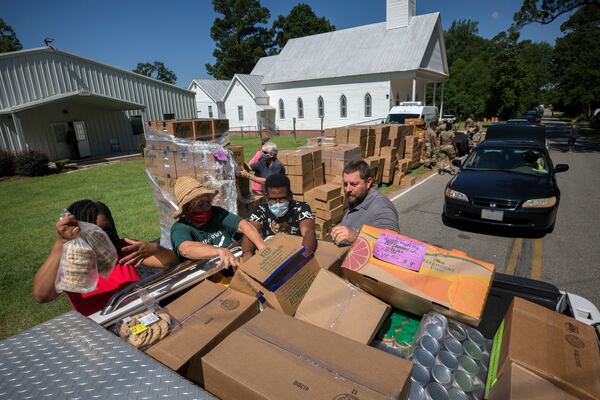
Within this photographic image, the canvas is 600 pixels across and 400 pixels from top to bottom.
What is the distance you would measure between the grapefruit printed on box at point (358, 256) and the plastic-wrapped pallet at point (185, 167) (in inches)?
133

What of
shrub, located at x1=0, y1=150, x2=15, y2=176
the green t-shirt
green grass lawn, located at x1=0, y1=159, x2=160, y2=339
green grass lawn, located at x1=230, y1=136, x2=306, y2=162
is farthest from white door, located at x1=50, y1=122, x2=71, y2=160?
the green t-shirt

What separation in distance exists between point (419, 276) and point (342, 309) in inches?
19.3

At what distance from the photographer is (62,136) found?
1922 centimetres

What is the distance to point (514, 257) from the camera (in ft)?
17.9

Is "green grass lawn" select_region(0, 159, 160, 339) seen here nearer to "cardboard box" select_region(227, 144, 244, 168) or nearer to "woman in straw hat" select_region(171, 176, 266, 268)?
"cardboard box" select_region(227, 144, 244, 168)

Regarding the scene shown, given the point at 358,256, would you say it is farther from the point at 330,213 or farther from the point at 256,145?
the point at 256,145

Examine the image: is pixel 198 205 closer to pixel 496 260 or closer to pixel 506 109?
pixel 496 260

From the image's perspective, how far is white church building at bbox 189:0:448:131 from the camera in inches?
1129

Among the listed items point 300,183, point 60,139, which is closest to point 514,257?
point 300,183

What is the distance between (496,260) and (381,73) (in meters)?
26.5

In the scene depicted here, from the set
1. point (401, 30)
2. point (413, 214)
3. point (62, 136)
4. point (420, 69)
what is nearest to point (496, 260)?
point (413, 214)

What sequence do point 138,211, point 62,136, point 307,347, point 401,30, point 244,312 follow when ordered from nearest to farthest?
point 307,347, point 244,312, point 138,211, point 62,136, point 401,30

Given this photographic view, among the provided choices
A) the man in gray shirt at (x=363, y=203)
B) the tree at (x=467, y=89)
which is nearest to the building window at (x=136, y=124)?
the man in gray shirt at (x=363, y=203)

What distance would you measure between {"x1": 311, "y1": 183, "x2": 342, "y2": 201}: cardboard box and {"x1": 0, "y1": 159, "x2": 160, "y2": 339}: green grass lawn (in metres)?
3.60
